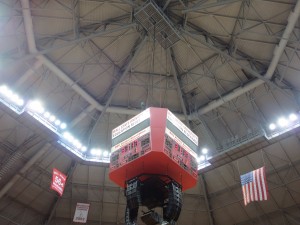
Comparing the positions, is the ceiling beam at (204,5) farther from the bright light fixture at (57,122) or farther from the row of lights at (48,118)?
the bright light fixture at (57,122)

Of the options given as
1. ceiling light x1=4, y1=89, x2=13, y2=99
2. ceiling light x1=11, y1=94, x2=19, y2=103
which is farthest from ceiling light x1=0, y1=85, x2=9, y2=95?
ceiling light x1=11, y1=94, x2=19, y2=103

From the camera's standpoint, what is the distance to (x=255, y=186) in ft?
80.3

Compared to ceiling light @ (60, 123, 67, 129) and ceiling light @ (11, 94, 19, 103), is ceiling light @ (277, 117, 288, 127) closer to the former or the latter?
ceiling light @ (60, 123, 67, 129)

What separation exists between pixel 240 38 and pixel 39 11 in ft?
45.3

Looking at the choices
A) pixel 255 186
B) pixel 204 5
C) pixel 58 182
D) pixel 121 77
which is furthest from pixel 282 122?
pixel 58 182

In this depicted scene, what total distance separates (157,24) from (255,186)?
12415 mm

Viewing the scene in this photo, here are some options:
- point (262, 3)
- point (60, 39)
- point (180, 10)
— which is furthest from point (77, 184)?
point (262, 3)

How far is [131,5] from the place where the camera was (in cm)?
2348

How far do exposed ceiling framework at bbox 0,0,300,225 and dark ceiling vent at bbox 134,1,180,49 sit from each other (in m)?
0.08

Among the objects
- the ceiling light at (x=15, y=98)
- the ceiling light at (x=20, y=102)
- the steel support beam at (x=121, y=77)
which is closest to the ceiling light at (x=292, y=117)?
the steel support beam at (x=121, y=77)

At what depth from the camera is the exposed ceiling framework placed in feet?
80.1

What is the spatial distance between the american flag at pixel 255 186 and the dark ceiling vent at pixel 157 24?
1044cm

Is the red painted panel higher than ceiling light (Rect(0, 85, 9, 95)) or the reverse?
the reverse

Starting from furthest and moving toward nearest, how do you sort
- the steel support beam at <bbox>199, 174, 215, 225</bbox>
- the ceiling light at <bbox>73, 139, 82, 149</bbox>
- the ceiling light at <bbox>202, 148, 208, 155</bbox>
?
the steel support beam at <bbox>199, 174, 215, 225</bbox> < the ceiling light at <bbox>202, 148, 208, 155</bbox> < the ceiling light at <bbox>73, 139, 82, 149</bbox>
